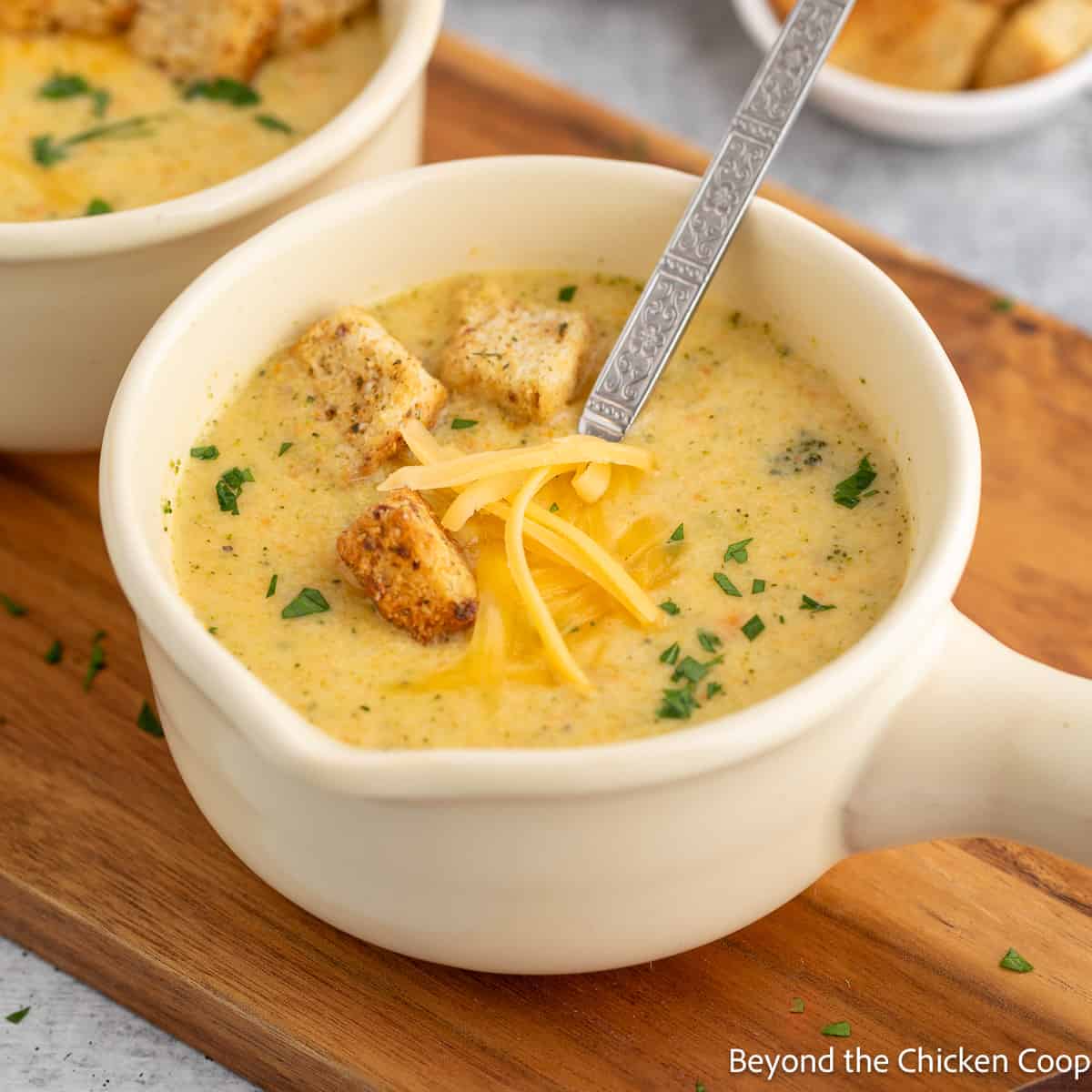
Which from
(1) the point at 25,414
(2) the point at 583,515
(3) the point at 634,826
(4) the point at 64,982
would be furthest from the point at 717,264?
(4) the point at 64,982

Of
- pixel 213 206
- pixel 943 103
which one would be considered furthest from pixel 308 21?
pixel 943 103

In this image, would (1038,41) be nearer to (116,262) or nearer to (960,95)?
(960,95)

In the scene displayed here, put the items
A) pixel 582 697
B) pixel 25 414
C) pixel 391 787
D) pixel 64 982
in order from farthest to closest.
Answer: pixel 25 414 < pixel 64 982 < pixel 582 697 < pixel 391 787

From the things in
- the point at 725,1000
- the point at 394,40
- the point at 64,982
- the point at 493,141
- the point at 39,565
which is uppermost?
the point at 394,40

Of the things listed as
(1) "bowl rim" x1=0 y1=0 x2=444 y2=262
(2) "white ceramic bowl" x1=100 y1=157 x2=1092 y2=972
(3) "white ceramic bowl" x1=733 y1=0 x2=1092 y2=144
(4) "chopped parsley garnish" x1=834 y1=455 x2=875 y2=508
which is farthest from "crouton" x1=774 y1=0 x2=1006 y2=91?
(4) "chopped parsley garnish" x1=834 y1=455 x2=875 y2=508

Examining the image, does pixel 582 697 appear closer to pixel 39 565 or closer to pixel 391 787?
pixel 391 787

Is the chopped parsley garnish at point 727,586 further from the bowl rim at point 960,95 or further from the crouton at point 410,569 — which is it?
the bowl rim at point 960,95

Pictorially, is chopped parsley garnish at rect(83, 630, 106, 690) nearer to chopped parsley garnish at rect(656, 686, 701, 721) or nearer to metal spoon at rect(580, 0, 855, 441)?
metal spoon at rect(580, 0, 855, 441)
